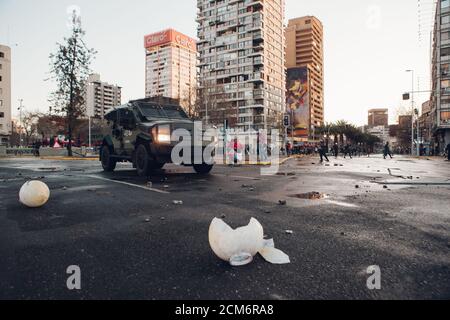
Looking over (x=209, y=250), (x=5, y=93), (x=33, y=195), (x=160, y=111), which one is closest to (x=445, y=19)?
(x=160, y=111)

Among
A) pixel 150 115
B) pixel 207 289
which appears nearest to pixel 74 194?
pixel 150 115

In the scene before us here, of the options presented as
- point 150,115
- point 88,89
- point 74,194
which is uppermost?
point 88,89

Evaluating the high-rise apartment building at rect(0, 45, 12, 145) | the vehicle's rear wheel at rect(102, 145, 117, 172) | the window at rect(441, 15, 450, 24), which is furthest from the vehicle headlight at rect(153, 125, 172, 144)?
the high-rise apartment building at rect(0, 45, 12, 145)

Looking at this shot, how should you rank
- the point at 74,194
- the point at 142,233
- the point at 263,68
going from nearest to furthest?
the point at 142,233 → the point at 74,194 → the point at 263,68

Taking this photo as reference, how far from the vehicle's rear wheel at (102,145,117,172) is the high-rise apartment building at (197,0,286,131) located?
70553 mm

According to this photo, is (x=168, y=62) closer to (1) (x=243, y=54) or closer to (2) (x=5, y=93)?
(1) (x=243, y=54)

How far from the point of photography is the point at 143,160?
907 centimetres

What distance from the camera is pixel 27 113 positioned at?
74875 millimetres

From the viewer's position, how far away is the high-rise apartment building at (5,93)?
69750 mm

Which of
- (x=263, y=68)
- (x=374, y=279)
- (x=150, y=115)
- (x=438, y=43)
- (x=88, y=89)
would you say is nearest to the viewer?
(x=374, y=279)

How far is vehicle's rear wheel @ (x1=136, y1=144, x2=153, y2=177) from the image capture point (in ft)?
29.1

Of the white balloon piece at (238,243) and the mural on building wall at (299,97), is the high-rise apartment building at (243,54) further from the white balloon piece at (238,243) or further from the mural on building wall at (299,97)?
the white balloon piece at (238,243)

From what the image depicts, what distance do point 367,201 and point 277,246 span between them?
313 cm

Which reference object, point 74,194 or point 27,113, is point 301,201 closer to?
point 74,194
